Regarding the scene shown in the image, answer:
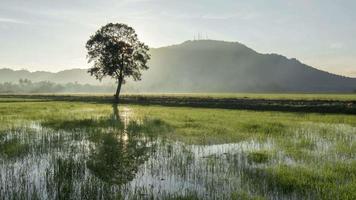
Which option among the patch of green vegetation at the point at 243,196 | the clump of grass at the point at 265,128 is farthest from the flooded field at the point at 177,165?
the clump of grass at the point at 265,128

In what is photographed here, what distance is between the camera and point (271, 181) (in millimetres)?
14680

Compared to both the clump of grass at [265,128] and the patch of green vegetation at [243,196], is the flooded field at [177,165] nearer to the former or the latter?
the patch of green vegetation at [243,196]

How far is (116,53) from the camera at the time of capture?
283 feet

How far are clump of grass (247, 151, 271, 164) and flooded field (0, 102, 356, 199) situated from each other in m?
0.05

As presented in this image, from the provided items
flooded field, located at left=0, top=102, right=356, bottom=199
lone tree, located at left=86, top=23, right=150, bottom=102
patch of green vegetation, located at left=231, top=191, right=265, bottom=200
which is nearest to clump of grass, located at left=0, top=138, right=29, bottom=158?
flooded field, located at left=0, top=102, right=356, bottom=199

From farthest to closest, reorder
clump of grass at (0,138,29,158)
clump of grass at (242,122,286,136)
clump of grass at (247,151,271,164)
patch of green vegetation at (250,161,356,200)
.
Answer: clump of grass at (242,122,286,136) → clump of grass at (0,138,29,158) → clump of grass at (247,151,271,164) → patch of green vegetation at (250,161,356,200)

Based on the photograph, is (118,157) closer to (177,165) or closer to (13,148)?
(177,165)

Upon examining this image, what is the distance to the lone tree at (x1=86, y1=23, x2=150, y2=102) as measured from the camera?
3391 inches

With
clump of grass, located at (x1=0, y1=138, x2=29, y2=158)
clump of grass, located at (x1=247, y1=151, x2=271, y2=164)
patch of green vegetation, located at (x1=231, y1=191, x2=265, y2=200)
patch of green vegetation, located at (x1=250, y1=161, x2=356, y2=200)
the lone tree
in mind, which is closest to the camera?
patch of green vegetation, located at (x1=231, y1=191, x2=265, y2=200)

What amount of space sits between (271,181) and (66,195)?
7.67 m

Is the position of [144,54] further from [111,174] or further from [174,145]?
[111,174]

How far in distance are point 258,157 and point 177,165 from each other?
4.58 metres

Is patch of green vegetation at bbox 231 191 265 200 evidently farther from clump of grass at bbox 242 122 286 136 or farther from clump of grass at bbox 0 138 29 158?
clump of grass at bbox 242 122 286 136

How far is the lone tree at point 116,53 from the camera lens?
283 ft
